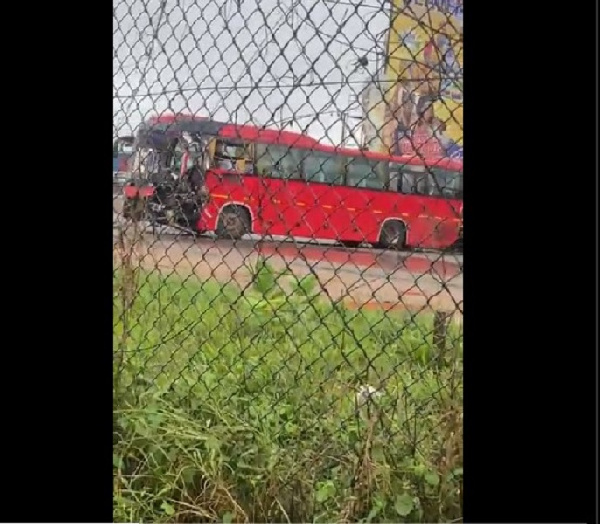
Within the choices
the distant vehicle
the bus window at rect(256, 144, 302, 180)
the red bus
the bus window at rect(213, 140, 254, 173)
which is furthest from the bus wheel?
the distant vehicle

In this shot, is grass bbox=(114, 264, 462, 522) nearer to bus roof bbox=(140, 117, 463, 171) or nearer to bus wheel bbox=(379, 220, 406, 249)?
bus wheel bbox=(379, 220, 406, 249)

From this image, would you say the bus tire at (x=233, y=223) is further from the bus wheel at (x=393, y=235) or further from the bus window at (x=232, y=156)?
the bus wheel at (x=393, y=235)

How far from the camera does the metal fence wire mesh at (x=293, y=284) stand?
157cm

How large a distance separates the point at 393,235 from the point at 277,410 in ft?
1.55

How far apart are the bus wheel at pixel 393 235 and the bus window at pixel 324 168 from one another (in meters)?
0.15

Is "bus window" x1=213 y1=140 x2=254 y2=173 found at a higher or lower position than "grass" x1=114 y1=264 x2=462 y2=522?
higher

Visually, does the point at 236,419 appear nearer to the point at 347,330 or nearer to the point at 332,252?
the point at 347,330

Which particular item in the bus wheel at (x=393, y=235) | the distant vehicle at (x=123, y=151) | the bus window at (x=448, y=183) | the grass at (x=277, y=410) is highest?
the distant vehicle at (x=123, y=151)

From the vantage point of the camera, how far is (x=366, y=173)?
168 cm

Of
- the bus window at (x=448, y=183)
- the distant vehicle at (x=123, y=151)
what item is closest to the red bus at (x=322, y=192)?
the bus window at (x=448, y=183)

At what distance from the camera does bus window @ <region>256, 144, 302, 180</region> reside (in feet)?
5.74

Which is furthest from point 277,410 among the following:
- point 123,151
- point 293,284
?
point 123,151
